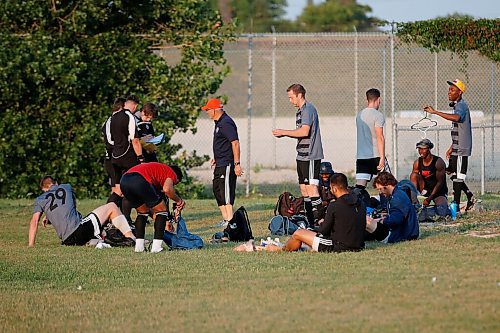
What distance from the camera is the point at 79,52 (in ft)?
66.3

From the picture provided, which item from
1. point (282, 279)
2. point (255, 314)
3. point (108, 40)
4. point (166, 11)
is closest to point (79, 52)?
point (108, 40)

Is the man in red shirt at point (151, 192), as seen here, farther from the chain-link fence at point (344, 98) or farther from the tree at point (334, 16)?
the tree at point (334, 16)

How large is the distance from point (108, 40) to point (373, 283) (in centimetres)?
1255

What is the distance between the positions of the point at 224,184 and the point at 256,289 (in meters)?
4.84

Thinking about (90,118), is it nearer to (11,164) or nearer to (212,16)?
(11,164)

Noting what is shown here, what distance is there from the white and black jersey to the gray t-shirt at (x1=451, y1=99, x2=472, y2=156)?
5003 mm

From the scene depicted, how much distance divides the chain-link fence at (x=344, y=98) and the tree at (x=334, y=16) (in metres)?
4.79

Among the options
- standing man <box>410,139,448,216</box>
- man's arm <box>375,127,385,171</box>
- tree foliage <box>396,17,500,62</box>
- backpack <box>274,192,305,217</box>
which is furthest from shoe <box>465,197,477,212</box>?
tree foliage <box>396,17,500,62</box>

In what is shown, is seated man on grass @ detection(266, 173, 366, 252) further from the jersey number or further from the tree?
the tree

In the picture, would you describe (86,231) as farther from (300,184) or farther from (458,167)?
(458,167)

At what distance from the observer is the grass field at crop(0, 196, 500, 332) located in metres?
7.93

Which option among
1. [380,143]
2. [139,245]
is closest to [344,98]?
[380,143]

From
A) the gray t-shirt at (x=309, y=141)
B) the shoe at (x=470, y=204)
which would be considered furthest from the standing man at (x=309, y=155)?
the shoe at (x=470, y=204)

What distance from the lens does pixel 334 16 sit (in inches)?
2270
